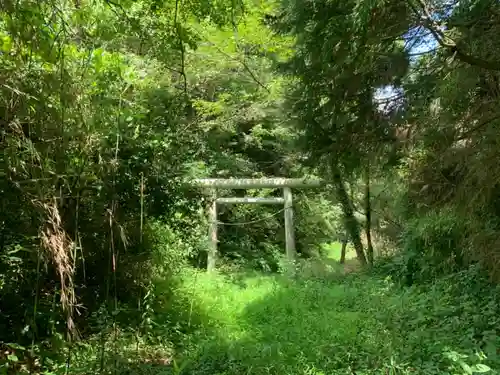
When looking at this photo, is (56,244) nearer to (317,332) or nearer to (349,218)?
(317,332)

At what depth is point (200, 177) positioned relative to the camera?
17.1 ft

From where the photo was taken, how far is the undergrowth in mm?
3270

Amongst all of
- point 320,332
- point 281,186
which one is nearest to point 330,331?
point 320,332

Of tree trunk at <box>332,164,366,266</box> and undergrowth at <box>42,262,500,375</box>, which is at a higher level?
tree trunk at <box>332,164,366,266</box>

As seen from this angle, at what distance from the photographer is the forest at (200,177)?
285 centimetres

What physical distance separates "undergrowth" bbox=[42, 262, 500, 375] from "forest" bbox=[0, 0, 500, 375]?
3 centimetres

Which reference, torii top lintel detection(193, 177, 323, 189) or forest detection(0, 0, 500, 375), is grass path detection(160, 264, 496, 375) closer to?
forest detection(0, 0, 500, 375)

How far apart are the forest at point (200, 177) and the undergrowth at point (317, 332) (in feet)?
0.09

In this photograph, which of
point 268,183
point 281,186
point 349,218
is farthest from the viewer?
point 349,218

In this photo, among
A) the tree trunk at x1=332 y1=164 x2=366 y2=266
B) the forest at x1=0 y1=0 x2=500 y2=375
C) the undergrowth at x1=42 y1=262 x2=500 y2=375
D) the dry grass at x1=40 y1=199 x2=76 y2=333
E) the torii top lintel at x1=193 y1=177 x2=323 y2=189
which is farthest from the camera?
the tree trunk at x1=332 y1=164 x2=366 y2=266

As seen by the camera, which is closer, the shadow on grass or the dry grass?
the dry grass

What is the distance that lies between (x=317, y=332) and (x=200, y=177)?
212 centimetres

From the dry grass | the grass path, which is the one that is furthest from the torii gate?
the dry grass

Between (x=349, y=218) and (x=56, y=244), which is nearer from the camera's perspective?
(x=56, y=244)
